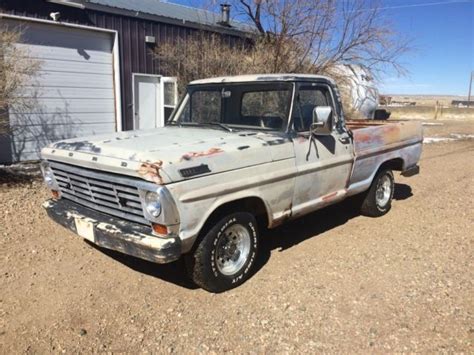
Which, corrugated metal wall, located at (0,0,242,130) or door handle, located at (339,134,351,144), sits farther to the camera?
corrugated metal wall, located at (0,0,242,130)

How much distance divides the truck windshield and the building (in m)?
5.69

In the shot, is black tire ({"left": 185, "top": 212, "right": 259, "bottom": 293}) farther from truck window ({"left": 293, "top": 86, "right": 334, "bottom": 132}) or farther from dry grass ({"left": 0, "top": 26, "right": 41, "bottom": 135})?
dry grass ({"left": 0, "top": 26, "right": 41, "bottom": 135})

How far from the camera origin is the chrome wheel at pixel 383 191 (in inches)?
243

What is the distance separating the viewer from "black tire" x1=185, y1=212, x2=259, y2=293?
3.68 metres

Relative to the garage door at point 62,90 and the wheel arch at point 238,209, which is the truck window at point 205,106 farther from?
the garage door at point 62,90

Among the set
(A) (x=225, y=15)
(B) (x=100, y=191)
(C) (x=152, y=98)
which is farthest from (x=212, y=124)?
(A) (x=225, y=15)

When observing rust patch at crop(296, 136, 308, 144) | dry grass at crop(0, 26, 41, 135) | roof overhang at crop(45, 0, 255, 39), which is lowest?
rust patch at crop(296, 136, 308, 144)

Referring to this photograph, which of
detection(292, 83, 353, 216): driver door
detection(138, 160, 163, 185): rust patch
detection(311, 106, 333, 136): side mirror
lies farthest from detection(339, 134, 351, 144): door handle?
detection(138, 160, 163, 185): rust patch

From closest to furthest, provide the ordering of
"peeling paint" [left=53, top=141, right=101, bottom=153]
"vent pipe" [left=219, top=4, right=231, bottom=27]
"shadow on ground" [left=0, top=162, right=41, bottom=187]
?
1. "peeling paint" [left=53, top=141, right=101, bottom=153]
2. "shadow on ground" [left=0, top=162, right=41, bottom=187]
3. "vent pipe" [left=219, top=4, right=231, bottom=27]

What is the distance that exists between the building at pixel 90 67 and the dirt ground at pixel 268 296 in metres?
4.50

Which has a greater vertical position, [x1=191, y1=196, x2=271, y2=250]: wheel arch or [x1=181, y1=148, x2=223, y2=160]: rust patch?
[x1=181, y1=148, x2=223, y2=160]: rust patch

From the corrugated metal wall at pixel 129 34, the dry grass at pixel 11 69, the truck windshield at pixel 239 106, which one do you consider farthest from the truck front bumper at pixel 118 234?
the corrugated metal wall at pixel 129 34

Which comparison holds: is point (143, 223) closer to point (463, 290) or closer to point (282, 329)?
point (282, 329)

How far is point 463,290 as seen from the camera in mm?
3971
